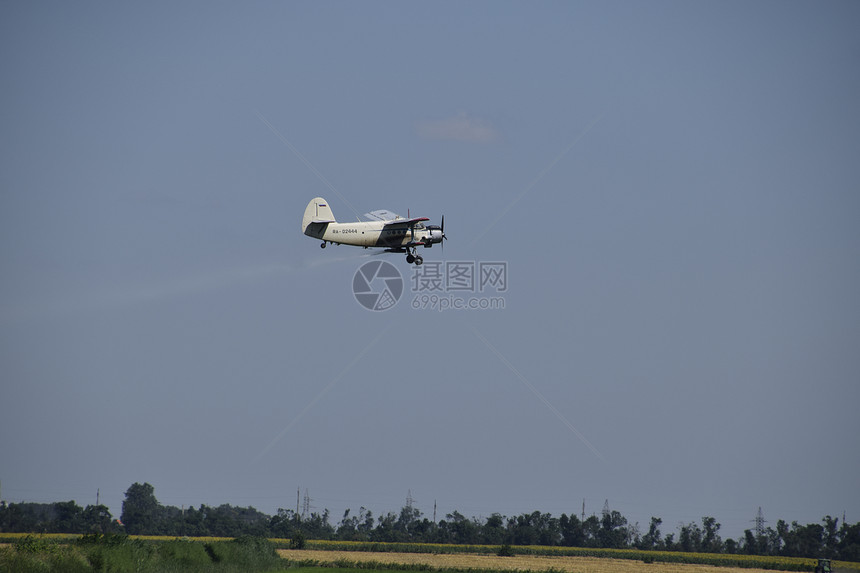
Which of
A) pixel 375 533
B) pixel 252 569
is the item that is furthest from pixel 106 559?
pixel 375 533

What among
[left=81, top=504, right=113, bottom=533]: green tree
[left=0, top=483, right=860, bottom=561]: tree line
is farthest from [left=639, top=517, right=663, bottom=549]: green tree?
[left=81, top=504, right=113, bottom=533]: green tree

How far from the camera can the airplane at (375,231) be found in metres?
63.2

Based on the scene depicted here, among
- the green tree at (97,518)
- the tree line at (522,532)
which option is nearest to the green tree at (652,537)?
the tree line at (522,532)

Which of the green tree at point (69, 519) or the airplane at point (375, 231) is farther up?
the airplane at point (375, 231)

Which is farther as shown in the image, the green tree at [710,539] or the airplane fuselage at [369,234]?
the green tree at [710,539]

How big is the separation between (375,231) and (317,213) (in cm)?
434

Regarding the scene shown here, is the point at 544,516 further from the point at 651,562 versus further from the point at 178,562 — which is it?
the point at 178,562

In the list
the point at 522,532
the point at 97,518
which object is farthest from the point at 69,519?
the point at 522,532

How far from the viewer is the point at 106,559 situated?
4300cm

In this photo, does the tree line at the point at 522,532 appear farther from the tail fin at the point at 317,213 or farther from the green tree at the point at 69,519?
the tail fin at the point at 317,213

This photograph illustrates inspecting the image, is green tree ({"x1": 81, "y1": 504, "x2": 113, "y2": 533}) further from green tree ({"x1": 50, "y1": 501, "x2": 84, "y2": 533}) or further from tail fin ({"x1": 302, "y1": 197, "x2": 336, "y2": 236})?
tail fin ({"x1": 302, "y1": 197, "x2": 336, "y2": 236})

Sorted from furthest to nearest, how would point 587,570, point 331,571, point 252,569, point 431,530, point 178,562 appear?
point 431,530 < point 587,570 < point 331,571 < point 252,569 < point 178,562

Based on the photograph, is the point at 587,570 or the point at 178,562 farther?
the point at 587,570

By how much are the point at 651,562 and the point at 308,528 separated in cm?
8056
